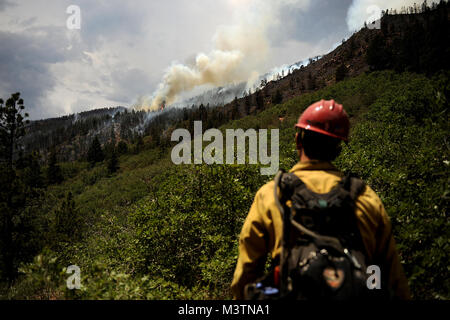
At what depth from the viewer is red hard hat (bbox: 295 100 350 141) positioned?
94.1 inches

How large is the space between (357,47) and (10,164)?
117038 mm

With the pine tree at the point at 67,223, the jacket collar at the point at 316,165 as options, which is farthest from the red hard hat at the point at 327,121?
the pine tree at the point at 67,223

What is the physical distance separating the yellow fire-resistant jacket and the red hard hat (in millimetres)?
308

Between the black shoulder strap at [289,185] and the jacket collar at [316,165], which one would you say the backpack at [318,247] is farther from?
the jacket collar at [316,165]

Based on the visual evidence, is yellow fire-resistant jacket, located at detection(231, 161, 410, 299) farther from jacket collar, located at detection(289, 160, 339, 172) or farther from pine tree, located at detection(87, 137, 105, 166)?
pine tree, located at detection(87, 137, 105, 166)

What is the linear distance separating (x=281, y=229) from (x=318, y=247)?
0.34m

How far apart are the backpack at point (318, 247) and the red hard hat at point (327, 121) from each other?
48 centimetres

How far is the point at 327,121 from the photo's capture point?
239 cm

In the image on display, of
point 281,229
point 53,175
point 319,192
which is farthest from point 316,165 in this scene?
point 53,175

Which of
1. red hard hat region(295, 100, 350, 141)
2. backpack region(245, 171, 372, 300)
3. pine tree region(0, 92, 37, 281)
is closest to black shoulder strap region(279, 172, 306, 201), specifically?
backpack region(245, 171, 372, 300)

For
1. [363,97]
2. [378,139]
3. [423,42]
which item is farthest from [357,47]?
[378,139]

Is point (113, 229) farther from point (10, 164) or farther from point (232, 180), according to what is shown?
point (10, 164)

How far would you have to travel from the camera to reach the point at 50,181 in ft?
281
